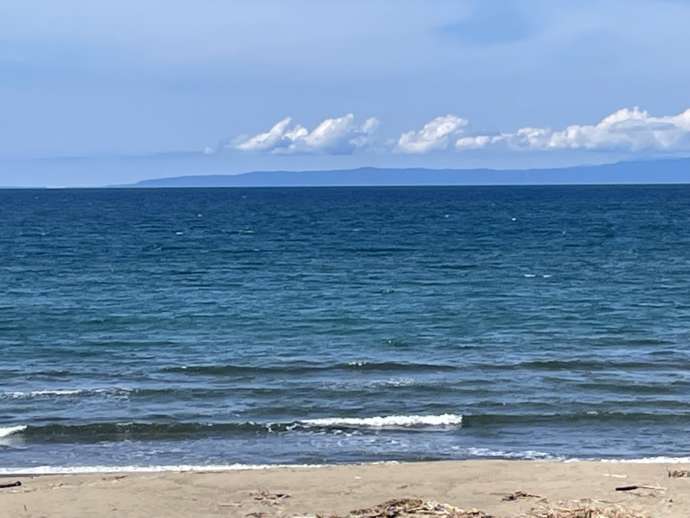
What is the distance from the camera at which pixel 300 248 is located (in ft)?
222

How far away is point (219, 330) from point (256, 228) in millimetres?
56638

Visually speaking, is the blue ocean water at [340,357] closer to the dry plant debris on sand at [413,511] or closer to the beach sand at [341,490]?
the beach sand at [341,490]

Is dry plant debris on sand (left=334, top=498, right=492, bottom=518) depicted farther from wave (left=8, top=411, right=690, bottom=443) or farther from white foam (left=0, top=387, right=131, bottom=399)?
white foam (left=0, top=387, right=131, bottom=399)

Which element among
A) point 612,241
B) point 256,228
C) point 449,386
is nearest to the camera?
point 449,386

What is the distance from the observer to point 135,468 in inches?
731

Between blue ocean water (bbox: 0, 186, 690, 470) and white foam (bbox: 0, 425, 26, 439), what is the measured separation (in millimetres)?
46

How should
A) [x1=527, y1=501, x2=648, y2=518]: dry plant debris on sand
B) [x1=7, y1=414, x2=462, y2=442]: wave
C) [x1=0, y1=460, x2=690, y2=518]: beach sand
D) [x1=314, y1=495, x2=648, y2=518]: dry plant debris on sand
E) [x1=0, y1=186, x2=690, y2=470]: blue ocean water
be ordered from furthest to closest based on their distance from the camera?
1. [x1=7, y1=414, x2=462, y2=442]: wave
2. [x1=0, y1=186, x2=690, y2=470]: blue ocean water
3. [x1=0, y1=460, x2=690, y2=518]: beach sand
4. [x1=314, y1=495, x2=648, y2=518]: dry plant debris on sand
5. [x1=527, y1=501, x2=648, y2=518]: dry plant debris on sand

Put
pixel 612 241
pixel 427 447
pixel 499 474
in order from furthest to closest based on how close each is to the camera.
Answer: pixel 612 241 < pixel 427 447 < pixel 499 474

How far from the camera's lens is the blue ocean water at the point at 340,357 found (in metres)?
20.7

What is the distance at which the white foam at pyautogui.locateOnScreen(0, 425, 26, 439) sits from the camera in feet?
68.3

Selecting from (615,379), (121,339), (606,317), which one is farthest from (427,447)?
(606,317)

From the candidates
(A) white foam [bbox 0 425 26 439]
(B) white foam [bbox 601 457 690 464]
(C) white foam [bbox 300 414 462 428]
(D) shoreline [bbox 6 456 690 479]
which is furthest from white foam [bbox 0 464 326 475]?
(B) white foam [bbox 601 457 690 464]

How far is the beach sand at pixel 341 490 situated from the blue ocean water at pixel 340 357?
100 inches

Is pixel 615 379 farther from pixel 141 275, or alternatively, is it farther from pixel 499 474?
pixel 141 275
